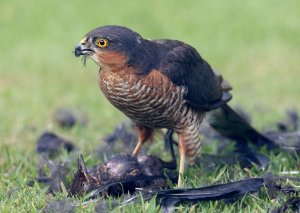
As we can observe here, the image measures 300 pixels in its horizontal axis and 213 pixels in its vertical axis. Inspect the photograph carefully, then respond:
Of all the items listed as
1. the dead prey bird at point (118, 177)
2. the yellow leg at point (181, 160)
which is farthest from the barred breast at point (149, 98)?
the dead prey bird at point (118, 177)

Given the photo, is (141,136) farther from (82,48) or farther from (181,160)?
(82,48)

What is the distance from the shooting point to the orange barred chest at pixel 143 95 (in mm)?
4941

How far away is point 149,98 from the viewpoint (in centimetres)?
498

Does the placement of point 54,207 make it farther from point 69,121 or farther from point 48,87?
point 48,87

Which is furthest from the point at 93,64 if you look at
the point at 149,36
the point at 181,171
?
the point at 181,171

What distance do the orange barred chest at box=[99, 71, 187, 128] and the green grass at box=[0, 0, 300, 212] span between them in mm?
1133

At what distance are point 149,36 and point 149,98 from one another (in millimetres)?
9044

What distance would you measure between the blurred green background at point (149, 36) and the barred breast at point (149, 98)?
10.6 ft

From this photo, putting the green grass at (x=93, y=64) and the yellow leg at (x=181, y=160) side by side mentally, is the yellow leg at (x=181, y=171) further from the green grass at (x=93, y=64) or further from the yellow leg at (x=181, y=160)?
the green grass at (x=93, y=64)

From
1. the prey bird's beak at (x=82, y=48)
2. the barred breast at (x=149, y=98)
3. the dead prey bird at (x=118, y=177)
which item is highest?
the prey bird's beak at (x=82, y=48)

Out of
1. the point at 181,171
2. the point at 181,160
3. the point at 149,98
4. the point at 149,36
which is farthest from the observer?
the point at 149,36

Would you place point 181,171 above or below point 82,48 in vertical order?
below

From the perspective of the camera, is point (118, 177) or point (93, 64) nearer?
point (118, 177)

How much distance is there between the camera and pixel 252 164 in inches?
224
